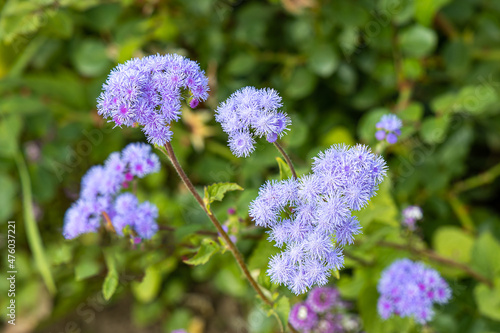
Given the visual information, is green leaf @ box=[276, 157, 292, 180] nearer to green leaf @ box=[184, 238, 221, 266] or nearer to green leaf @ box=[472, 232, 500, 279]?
green leaf @ box=[184, 238, 221, 266]

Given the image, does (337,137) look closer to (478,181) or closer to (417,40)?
(417,40)

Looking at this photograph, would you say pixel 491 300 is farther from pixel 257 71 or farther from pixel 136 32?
pixel 136 32

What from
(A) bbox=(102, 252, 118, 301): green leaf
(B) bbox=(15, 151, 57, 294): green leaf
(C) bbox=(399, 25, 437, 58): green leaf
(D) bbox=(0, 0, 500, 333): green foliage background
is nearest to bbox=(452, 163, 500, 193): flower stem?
(D) bbox=(0, 0, 500, 333): green foliage background

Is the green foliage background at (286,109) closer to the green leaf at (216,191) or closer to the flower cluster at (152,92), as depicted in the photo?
the green leaf at (216,191)

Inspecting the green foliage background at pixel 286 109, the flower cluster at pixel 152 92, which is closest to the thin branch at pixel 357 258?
the green foliage background at pixel 286 109

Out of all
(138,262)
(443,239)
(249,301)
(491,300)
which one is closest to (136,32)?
(138,262)

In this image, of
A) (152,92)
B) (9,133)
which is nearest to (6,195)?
(9,133)

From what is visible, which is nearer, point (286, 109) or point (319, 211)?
point (319, 211)
